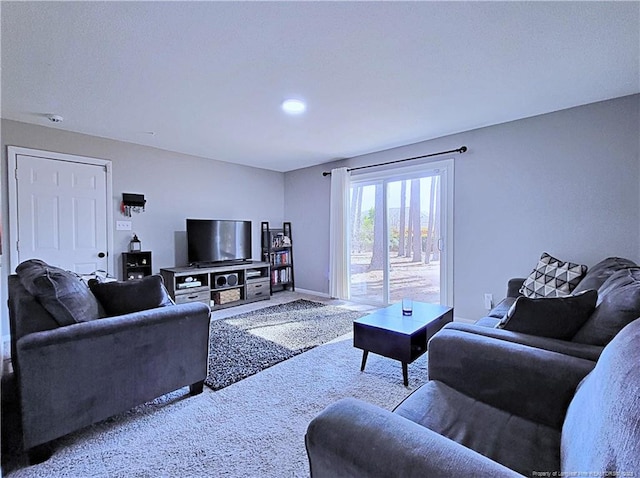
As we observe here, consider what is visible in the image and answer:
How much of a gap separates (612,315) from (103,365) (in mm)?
2556

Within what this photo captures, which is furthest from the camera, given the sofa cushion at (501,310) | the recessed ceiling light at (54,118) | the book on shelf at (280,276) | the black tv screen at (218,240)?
the book on shelf at (280,276)

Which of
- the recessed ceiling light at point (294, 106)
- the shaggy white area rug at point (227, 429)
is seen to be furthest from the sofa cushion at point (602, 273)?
the recessed ceiling light at point (294, 106)

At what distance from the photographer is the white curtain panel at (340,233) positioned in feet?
15.8

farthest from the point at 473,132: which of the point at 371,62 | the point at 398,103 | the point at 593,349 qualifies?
the point at 593,349

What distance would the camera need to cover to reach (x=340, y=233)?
485 centimetres

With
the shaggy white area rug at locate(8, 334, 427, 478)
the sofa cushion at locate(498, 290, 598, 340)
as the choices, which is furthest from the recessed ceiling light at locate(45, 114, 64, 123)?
the sofa cushion at locate(498, 290, 598, 340)

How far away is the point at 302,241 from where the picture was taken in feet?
18.4

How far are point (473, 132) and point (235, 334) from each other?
3574mm

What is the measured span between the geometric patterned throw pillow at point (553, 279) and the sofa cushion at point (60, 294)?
3.31 meters

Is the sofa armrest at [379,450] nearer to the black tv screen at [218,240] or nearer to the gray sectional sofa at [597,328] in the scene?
the gray sectional sofa at [597,328]

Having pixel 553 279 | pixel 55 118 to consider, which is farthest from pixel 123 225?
pixel 553 279

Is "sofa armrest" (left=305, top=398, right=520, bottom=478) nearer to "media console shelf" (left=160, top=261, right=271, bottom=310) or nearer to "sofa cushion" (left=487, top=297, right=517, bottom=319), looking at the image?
"sofa cushion" (left=487, top=297, right=517, bottom=319)

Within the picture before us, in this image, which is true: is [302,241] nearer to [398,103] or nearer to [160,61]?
[398,103]

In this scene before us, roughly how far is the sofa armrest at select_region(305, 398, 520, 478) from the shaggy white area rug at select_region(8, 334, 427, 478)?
2.69 feet
